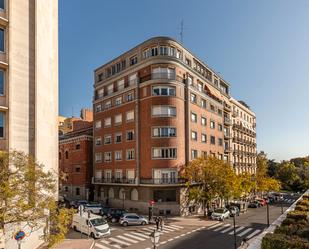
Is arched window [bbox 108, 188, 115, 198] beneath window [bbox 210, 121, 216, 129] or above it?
beneath

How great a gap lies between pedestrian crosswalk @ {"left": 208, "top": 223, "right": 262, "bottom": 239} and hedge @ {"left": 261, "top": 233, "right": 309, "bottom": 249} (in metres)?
16.8

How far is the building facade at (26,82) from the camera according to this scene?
56.0ft

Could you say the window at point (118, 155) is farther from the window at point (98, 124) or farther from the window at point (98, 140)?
the window at point (98, 124)

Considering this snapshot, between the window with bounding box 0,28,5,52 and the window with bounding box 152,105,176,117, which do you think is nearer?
the window with bounding box 0,28,5,52

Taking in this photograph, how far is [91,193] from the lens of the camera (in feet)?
165

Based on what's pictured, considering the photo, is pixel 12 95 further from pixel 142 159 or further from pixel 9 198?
pixel 142 159

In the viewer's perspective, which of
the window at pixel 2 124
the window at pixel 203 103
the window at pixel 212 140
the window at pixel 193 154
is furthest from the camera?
the window at pixel 212 140

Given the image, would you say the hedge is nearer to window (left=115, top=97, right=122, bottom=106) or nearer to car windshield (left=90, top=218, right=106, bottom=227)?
car windshield (left=90, top=218, right=106, bottom=227)

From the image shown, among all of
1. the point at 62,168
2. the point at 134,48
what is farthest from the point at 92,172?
the point at 134,48

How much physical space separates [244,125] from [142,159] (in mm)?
44411

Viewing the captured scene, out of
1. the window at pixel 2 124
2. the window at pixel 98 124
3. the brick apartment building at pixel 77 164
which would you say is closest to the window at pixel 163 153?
the window at pixel 98 124

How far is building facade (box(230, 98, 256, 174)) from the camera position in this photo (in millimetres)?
64812

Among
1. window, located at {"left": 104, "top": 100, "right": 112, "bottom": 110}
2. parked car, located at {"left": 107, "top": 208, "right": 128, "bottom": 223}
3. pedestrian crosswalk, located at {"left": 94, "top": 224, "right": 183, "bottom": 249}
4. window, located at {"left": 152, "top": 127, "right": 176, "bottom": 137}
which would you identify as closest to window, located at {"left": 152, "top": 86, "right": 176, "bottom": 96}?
window, located at {"left": 152, "top": 127, "right": 176, "bottom": 137}

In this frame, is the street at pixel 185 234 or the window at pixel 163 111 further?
the window at pixel 163 111
